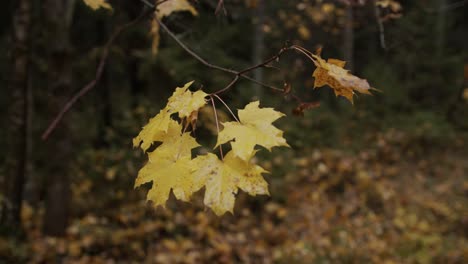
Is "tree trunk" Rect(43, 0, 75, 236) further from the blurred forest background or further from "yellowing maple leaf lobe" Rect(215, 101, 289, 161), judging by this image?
"yellowing maple leaf lobe" Rect(215, 101, 289, 161)

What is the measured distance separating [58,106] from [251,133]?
382cm

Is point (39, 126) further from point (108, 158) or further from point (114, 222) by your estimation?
point (114, 222)

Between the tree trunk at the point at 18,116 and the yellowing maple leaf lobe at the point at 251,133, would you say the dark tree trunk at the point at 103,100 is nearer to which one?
the tree trunk at the point at 18,116

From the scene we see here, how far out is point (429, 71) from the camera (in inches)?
523

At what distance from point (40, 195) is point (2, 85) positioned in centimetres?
327

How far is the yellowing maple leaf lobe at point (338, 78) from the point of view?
118 centimetres

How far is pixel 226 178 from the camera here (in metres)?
1.18

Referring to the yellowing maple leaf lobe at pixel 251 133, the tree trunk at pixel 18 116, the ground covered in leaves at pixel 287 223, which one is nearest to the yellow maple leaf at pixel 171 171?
the yellowing maple leaf lobe at pixel 251 133

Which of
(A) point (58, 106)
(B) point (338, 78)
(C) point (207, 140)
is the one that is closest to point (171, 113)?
(B) point (338, 78)

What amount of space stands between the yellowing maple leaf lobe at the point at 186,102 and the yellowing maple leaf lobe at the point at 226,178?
0.51 feet

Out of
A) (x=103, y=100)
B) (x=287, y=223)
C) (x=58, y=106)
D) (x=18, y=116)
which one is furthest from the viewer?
(x=103, y=100)

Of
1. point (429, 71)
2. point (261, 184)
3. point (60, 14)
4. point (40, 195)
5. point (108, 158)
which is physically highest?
point (429, 71)

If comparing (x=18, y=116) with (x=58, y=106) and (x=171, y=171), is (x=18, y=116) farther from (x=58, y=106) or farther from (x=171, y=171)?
(x=171, y=171)

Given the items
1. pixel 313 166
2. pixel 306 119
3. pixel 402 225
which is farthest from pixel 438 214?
pixel 306 119
